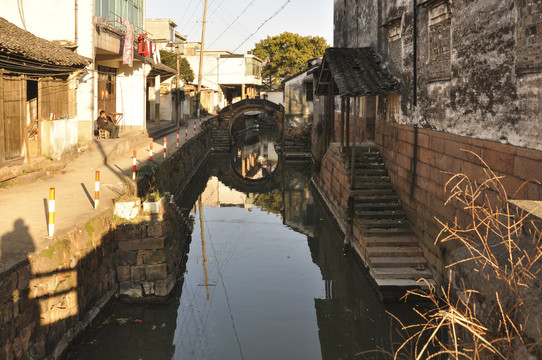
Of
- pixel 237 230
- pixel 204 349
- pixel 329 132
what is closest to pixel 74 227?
pixel 204 349

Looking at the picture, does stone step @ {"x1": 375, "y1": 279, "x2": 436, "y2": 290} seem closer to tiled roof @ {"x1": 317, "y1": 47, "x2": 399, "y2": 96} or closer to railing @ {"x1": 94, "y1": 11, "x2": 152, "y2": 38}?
tiled roof @ {"x1": 317, "y1": 47, "x2": 399, "y2": 96}

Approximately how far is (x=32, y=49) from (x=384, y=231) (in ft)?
30.1

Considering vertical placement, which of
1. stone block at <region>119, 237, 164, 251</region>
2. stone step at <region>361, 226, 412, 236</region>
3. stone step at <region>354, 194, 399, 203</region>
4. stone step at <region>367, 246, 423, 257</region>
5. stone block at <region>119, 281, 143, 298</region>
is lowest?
stone block at <region>119, 281, 143, 298</region>

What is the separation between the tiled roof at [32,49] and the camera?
1104 cm

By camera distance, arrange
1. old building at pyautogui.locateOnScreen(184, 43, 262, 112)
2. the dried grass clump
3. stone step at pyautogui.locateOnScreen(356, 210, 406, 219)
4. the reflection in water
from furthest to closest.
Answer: old building at pyautogui.locateOnScreen(184, 43, 262, 112)
the reflection in water
stone step at pyautogui.locateOnScreen(356, 210, 406, 219)
the dried grass clump

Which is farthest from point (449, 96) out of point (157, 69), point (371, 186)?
point (157, 69)

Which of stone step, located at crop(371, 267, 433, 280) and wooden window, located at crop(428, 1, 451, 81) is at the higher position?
wooden window, located at crop(428, 1, 451, 81)

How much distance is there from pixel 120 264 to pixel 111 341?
1723mm

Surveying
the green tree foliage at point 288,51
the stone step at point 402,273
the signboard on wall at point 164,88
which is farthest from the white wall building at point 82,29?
the green tree foliage at point 288,51

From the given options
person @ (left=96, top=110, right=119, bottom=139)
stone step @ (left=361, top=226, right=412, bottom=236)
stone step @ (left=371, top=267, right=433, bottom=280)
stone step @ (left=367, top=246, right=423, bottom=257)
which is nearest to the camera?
stone step @ (left=371, top=267, right=433, bottom=280)

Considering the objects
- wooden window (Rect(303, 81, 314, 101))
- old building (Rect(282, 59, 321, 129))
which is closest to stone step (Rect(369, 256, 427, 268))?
old building (Rect(282, 59, 321, 129))

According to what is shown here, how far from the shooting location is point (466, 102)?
29.2ft

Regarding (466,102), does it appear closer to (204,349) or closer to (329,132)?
(204,349)

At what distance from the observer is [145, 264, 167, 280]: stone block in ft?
31.8
